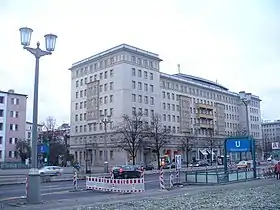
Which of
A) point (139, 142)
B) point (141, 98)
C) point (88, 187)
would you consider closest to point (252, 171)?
point (88, 187)

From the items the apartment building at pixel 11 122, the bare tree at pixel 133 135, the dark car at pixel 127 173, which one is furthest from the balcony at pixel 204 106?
the dark car at pixel 127 173

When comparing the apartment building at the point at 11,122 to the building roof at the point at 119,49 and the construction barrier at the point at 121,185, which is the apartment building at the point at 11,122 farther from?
the construction barrier at the point at 121,185

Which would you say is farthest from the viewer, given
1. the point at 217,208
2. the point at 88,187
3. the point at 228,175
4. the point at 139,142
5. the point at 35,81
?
the point at 139,142

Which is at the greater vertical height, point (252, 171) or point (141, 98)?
point (141, 98)

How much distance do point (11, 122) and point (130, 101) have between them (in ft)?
101

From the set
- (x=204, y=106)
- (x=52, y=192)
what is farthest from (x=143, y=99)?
(x=52, y=192)

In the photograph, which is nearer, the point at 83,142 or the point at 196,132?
the point at 83,142

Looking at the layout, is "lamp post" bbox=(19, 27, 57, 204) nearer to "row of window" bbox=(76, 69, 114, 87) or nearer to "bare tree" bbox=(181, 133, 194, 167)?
"row of window" bbox=(76, 69, 114, 87)

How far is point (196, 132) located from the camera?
10425cm

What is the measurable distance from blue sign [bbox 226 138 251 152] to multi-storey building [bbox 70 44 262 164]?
49063mm

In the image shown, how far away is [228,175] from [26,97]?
7650 cm

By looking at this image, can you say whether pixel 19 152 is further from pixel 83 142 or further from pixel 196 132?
pixel 196 132

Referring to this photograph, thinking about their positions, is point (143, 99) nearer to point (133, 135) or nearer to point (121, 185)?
point (133, 135)

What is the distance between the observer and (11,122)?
91.4 m
